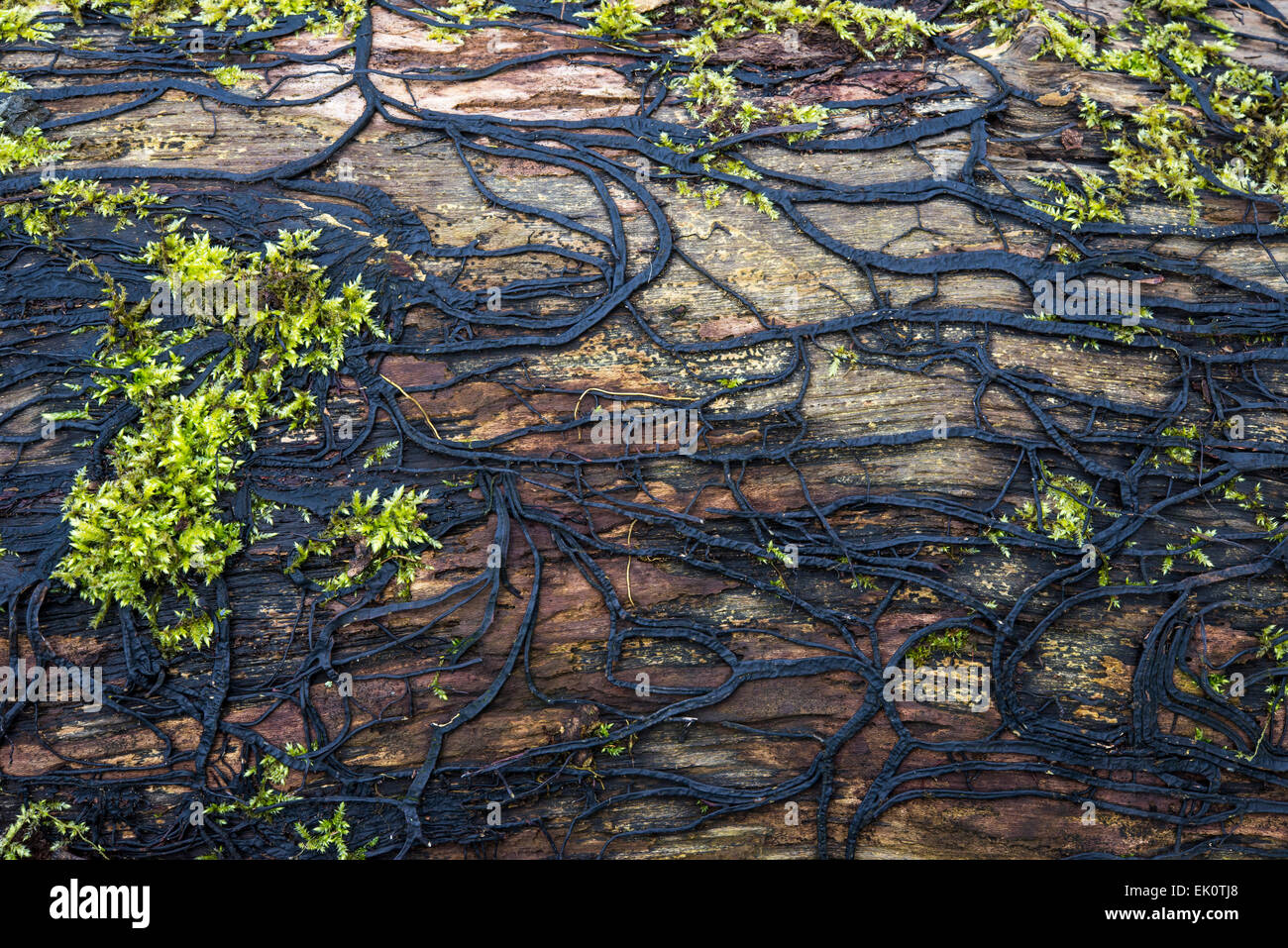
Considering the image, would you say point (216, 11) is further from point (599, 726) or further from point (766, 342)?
point (599, 726)

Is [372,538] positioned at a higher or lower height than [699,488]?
lower

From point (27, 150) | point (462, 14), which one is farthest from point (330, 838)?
point (462, 14)

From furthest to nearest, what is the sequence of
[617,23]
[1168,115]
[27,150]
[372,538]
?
[617,23] < [1168,115] < [27,150] < [372,538]

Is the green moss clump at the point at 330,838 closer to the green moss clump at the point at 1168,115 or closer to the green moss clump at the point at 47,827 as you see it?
the green moss clump at the point at 47,827

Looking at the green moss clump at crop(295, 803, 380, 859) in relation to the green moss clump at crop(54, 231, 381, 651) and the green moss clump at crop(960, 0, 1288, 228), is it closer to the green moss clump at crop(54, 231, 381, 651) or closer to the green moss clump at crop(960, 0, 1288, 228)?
the green moss clump at crop(54, 231, 381, 651)

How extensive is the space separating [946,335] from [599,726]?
7.59 ft

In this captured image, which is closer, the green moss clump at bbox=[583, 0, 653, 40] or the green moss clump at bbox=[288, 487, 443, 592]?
the green moss clump at bbox=[288, 487, 443, 592]

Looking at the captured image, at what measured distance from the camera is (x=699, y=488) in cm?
313

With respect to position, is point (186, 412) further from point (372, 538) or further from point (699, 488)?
point (699, 488)

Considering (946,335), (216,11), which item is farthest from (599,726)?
(216,11)

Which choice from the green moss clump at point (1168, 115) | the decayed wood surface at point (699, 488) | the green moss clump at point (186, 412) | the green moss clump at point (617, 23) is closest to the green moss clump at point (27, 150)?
the decayed wood surface at point (699, 488)

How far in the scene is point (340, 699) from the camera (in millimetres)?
2920

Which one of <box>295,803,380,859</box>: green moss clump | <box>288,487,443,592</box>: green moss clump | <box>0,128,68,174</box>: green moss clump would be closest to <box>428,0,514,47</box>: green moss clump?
<box>0,128,68,174</box>: green moss clump

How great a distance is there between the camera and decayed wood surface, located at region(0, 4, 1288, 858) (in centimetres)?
295
